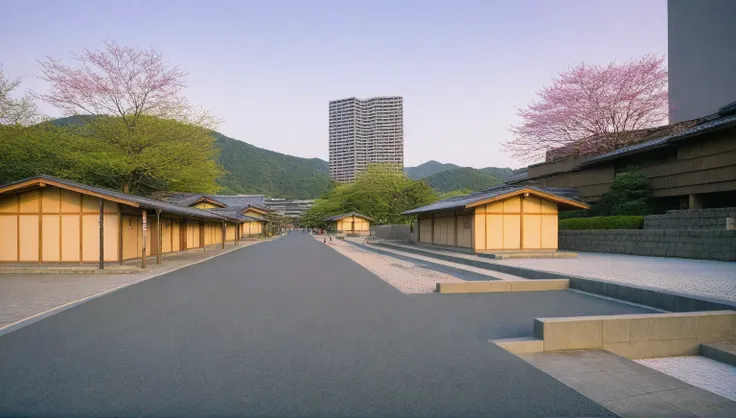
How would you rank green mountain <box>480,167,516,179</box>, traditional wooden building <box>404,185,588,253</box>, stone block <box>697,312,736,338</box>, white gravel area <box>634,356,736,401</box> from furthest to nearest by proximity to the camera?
green mountain <box>480,167,516,179</box> < traditional wooden building <box>404,185,588,253</box> < stone block <box>697,312,736,338</box> < white gravel area <box>634,356,736,401</box>

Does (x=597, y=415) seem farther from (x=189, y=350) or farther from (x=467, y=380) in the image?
→ (x=189, y=350)

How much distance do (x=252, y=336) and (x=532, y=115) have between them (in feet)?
105

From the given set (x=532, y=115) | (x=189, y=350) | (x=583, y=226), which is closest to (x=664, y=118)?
(x=532, y=115)

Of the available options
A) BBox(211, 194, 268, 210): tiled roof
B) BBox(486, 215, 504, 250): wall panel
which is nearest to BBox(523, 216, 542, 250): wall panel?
BBox(486, 215, 504, 250): wall panel

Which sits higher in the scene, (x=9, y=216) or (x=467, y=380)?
(x=9, y=216)

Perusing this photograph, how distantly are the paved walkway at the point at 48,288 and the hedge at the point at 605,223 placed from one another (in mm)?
19327

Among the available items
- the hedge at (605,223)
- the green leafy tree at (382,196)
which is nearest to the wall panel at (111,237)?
the hedge at (605,223)

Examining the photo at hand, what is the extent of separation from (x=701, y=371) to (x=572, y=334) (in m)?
1.68

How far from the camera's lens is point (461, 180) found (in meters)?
108

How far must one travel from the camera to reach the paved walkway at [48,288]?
7.66 meters

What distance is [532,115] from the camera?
107 feet

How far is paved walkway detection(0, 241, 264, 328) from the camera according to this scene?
7656mm

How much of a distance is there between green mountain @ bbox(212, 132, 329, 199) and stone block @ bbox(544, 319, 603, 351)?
116 meters

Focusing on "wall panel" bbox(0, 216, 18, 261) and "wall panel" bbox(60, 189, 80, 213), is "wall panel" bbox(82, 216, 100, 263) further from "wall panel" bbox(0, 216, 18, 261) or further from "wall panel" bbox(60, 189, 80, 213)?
"wall panel" bbox(0, 216, 18, 261)
